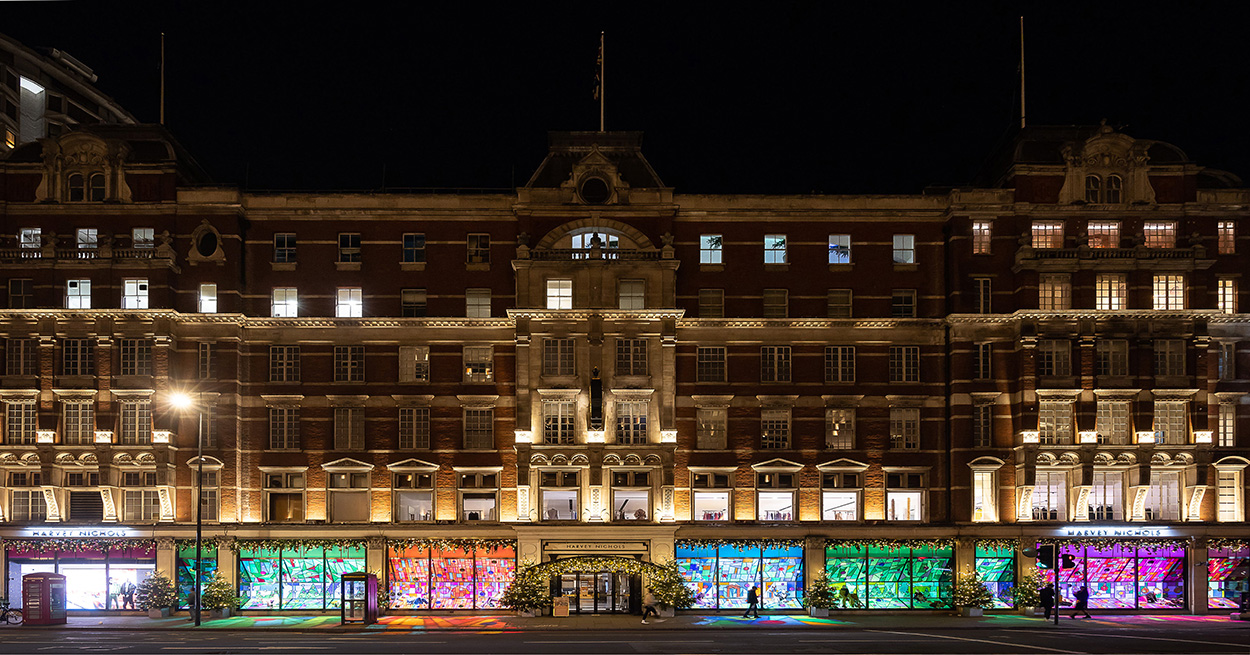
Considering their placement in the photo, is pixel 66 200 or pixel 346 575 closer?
pixel 346 575

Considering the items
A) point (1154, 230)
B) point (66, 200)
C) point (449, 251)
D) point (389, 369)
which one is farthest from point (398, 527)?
point (1154, 230)

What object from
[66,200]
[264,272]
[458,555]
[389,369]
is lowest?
[458,555]

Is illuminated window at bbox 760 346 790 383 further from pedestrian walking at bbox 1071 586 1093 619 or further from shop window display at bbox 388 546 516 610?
pedestrian walking at bbox 1071 586 1093 619

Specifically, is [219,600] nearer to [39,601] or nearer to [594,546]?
[39,601]

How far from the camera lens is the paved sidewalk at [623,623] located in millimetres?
43812

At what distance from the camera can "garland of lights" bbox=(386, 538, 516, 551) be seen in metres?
49.9

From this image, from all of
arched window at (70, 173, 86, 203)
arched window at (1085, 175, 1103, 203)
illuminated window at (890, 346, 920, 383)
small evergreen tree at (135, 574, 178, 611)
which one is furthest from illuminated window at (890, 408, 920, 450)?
arched window at (70, 173, 86, 203)

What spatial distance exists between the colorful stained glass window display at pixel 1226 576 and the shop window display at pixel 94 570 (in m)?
49.1

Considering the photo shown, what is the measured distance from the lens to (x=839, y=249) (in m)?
52.8

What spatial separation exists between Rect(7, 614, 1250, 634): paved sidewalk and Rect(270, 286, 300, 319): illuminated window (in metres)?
14.2

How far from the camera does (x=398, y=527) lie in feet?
164

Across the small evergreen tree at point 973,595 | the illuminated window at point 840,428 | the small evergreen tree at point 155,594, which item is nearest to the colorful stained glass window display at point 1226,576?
the small evergreen tree at point 973,595

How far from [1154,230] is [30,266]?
53590 millimetres

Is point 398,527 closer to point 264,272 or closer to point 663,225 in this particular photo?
point 264,272
